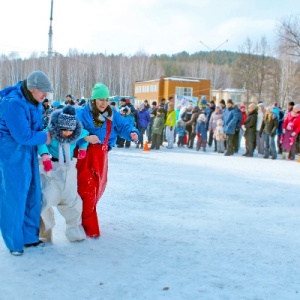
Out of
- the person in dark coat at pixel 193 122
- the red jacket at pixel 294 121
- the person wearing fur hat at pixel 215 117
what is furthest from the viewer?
the person in dark coat at pixel 193 122

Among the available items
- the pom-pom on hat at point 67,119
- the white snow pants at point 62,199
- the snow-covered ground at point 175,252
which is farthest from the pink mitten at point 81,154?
the snow-covered ground at point 175,252

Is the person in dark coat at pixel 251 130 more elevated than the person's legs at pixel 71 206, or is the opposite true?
the person in dark coat at pixel 251 130

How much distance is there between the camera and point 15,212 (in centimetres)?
397

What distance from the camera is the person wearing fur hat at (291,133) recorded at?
42.0 feet

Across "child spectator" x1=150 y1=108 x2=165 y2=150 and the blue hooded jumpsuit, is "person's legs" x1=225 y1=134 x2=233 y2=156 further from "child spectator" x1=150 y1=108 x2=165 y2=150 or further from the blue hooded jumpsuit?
the blue hooded jumpsuit

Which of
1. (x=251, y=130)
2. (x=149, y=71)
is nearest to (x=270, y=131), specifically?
(x=251, y=130)

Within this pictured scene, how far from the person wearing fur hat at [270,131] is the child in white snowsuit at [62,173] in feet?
32.5

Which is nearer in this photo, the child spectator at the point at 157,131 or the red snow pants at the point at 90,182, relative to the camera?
the red snow pants at the point at 90,182

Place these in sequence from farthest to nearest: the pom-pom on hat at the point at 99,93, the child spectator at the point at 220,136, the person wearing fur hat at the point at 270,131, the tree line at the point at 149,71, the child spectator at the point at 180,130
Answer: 1. the tree line at the point at 149,71
2. the child spectator at the point at 180,130
3. the child spectator at the point at 220,136
4. the person wearing fur hat at the point at 270,131
5. the pom-pom on hat at the point at 99,93

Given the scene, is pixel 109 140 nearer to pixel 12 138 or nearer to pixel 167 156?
pixel 12 138

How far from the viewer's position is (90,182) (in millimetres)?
4582

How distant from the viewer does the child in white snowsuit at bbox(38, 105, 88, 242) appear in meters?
4.19

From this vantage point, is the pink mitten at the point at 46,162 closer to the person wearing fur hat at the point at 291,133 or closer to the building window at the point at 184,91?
the person wearing fur hat at the point at 291,133

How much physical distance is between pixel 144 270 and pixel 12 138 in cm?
175
